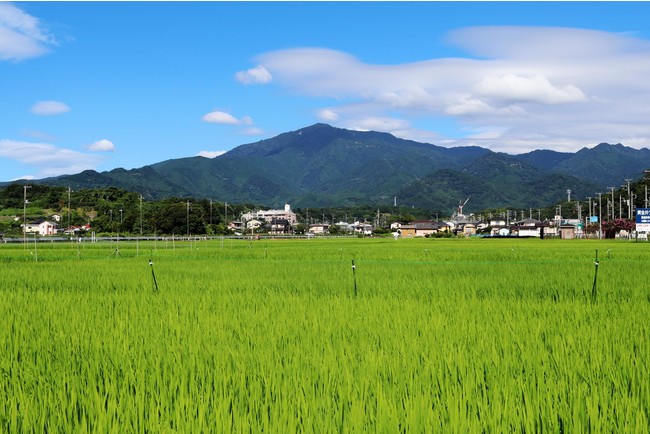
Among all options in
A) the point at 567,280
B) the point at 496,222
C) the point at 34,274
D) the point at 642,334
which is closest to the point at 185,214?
the point at 34,274

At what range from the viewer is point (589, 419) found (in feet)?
10.2

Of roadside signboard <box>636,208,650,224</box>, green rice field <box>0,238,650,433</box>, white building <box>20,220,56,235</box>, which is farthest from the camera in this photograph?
white building <box>20,220,56,235</box>

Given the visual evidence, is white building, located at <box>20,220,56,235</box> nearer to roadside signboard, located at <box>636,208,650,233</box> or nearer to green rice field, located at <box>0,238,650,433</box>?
roadside signboard, located at <box>636,208,650,233</box>

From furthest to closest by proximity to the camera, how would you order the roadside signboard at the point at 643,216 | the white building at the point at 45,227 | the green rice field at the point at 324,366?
the white building at the point at 45,227 → the roadside signboard at the point at 643,216 → the green rice field at the point at 324,366

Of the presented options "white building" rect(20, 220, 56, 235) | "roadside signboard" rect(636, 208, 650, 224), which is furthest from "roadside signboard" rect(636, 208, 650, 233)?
"white building" rect(20, 220, 56, 235)

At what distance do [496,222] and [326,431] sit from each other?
143038 mm

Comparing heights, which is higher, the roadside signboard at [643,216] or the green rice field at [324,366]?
the roadside signboard at [643,216]

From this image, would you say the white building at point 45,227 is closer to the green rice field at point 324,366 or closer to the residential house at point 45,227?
the residential house at point 45,227

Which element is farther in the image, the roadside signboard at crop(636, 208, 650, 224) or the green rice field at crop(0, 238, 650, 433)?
the roadside signboard at crop(636, 208, 650, 224)

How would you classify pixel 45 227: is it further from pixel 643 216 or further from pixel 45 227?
pixel 643 216

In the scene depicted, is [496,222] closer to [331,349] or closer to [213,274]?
[213,274]

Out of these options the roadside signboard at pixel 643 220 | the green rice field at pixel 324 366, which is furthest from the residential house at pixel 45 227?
the green rice field at pixel 324 366

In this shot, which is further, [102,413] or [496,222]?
[496,222]

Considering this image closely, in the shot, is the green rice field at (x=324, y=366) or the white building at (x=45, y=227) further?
the white building at (x=45, y=227)
